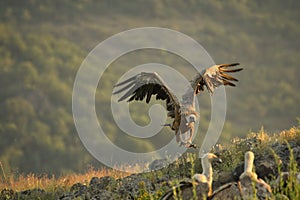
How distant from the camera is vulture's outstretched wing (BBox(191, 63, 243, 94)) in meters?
16.0

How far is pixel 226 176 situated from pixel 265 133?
485 centimetres

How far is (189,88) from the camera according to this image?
16.2 m

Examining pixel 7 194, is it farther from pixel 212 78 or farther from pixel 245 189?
pixel 245 189

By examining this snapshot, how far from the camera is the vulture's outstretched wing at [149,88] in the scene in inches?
640

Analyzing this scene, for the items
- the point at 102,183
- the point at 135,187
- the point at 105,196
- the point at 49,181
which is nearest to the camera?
the point at 105,196

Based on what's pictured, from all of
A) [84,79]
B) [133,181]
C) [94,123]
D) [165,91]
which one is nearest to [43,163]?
[94,123]

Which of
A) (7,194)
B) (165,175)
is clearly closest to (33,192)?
(7,194)

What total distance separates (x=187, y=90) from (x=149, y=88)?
1056 millimetres

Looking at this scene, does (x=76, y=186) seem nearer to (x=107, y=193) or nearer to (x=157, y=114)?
(x=107, y=193)

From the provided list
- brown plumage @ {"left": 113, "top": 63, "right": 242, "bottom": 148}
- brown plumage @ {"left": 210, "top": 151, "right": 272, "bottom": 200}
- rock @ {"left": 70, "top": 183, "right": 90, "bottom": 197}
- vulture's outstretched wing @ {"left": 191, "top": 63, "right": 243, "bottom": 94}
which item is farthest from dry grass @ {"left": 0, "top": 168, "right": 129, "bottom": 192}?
brown plumage @ {"left": 210, "top": 151, "right": 272, "bottom": 200}

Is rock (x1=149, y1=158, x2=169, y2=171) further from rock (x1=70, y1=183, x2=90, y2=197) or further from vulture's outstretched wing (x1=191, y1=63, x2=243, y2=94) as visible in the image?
vulture's outstretched wing (x1=191, y1=63, x2=243, y2=94)

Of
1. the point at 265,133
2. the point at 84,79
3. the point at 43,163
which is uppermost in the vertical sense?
the point at 84,79

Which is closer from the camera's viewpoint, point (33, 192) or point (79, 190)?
point (79, 190)

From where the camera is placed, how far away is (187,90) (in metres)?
16.2
